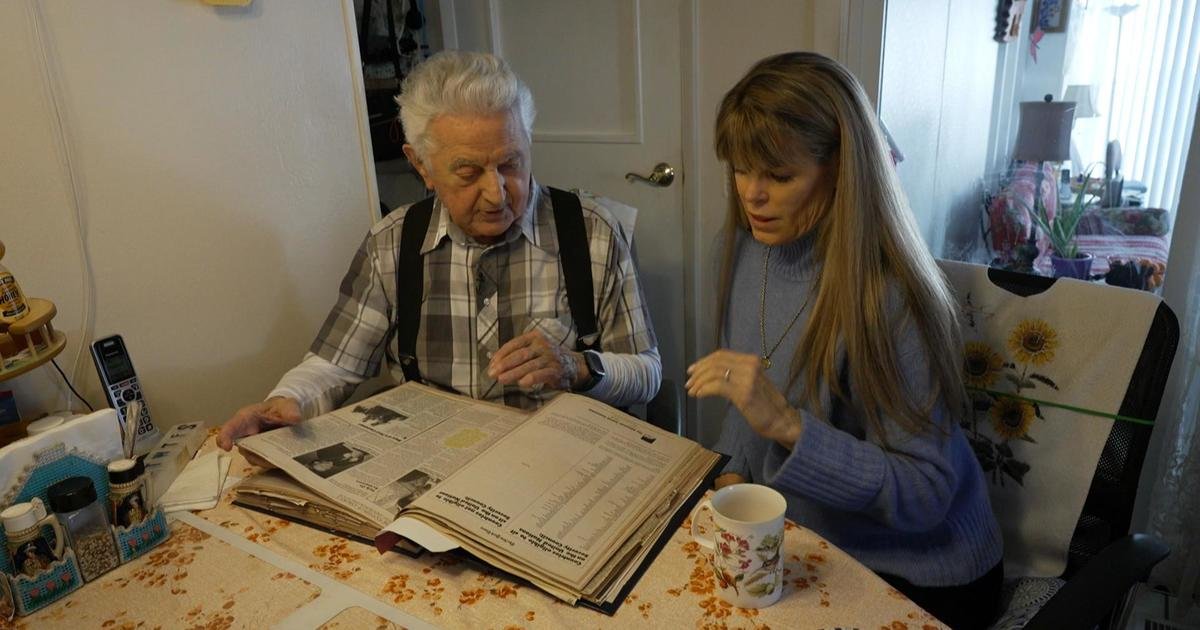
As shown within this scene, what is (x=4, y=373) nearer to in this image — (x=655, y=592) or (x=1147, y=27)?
(x=655, y=592)

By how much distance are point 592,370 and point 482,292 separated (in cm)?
29

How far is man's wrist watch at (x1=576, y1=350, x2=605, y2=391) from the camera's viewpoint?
132 centimetres

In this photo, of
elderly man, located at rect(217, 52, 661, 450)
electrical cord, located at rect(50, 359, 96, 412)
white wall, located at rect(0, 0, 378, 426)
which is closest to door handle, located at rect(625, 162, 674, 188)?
elderly man, located at rect(217, 52, 661, 450)

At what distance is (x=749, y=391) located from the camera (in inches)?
38.1

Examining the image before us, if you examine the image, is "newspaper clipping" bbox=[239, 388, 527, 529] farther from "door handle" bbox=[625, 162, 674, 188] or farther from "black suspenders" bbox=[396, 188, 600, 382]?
"door handle" bbox=[625, 162, 674, 188]

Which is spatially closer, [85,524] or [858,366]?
[85,524]

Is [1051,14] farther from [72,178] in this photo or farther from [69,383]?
[69,383]

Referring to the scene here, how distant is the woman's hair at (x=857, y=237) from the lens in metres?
1.02

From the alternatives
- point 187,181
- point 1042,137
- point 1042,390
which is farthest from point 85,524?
point 1042,137

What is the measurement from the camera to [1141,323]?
3.38ft

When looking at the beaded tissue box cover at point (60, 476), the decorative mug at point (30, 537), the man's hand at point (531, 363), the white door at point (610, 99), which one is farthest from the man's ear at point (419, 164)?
the white door at point (610, 99)

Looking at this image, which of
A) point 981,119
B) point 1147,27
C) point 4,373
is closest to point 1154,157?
point 1147,27

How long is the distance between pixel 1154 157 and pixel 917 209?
0.53 meters

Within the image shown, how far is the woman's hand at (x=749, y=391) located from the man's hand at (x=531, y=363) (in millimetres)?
302
